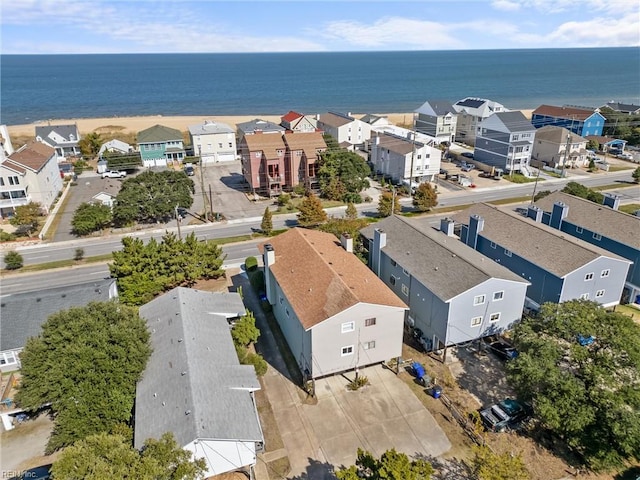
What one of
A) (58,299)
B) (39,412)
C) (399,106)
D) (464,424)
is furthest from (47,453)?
(399,106)

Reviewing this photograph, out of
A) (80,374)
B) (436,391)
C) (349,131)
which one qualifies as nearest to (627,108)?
(349,131)

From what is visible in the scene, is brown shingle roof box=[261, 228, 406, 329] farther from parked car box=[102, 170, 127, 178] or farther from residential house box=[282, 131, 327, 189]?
parked car box=[102, 170, 127, 178]

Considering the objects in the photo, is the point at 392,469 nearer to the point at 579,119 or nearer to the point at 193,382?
the point at 193,382

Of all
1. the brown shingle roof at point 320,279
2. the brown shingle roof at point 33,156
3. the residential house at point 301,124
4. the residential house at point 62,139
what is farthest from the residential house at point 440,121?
the residential house at point 62,139

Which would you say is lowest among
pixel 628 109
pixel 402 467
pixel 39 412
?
pixel 39 412

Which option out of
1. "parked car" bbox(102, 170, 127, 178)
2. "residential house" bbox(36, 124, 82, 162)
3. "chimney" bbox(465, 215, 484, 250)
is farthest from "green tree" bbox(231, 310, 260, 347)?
"residential house" bbox(36, 124, 82, 162)

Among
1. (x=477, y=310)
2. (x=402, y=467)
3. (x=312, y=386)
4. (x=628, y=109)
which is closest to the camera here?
(x=402, y=467)

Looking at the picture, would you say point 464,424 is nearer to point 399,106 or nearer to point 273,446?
point 273,446
